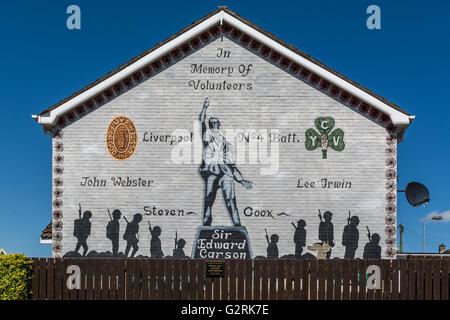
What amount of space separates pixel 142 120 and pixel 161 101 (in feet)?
3.30

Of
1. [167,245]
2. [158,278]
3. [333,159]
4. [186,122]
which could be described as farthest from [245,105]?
[158,278]

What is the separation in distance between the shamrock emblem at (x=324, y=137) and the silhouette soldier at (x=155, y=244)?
6.33m

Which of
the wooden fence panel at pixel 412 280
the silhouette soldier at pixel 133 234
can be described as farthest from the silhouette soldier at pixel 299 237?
the silhouette soldier at pixel 133 234

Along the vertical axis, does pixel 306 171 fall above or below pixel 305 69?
below

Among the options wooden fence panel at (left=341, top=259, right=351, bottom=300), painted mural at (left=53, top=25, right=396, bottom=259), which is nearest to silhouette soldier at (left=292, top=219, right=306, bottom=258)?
painted mural at (left=53, top=25, right=396, bottom=259)

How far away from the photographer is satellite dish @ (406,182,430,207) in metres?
20.3

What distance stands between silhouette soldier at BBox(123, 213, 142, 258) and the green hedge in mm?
3693

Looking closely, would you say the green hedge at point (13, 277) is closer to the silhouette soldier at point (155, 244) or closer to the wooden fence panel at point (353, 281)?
the silhouette soldier at point (155, 244)

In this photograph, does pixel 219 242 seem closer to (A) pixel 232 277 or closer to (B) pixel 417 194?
(A) pixel 232 277

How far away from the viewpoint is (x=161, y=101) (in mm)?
17953

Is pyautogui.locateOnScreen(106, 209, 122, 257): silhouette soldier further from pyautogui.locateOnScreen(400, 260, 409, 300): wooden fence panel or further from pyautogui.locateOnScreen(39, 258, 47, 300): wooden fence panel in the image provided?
pyautogui.locateOnScreen(400, 260, 409, 300): wooden fence panel

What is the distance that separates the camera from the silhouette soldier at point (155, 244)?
17500 millimetres

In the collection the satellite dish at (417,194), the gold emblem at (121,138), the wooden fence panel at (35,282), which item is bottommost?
the wooden fence panel at (35,282)
